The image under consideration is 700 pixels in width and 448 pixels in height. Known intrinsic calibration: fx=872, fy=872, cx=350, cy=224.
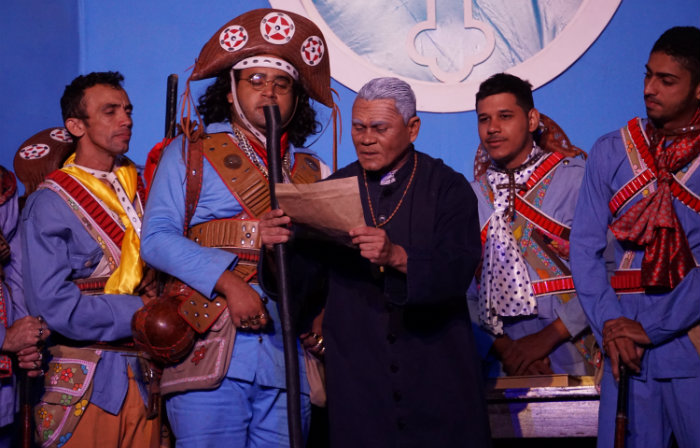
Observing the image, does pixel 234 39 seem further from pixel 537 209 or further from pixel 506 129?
pixel 537 209

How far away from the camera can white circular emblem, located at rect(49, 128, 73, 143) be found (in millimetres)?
4457

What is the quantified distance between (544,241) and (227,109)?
156cm

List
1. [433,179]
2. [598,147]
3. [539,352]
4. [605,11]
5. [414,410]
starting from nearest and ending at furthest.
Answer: [414,410] → [433,179] → [598,147] → [539,352] → [605,11]

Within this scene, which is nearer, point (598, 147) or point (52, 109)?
point (598, 147)

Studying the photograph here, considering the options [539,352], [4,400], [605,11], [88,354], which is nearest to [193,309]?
[88,354]

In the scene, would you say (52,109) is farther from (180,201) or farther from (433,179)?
(433,179)

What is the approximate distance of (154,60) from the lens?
18.4 ft

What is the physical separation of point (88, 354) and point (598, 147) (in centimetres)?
225

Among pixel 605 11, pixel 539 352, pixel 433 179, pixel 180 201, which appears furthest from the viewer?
pixel 605 11

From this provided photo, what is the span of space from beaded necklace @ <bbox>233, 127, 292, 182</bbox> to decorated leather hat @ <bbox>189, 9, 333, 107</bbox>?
28cm

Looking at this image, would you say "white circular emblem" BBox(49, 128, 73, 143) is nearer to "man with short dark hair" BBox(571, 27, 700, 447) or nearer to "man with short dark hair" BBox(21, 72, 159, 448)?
"man with short dark hair" BBox(21, 72, 159, 448)

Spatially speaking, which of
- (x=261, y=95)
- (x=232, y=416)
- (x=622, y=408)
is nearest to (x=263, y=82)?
(x=261, y=95)

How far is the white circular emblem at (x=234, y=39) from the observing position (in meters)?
3.42

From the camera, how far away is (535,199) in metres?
4.09
